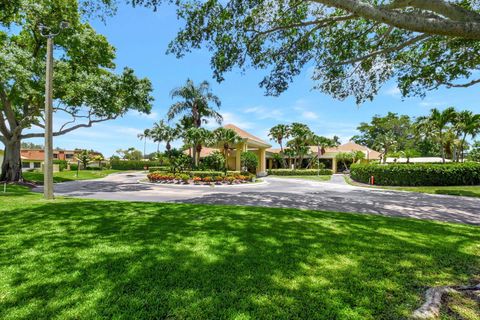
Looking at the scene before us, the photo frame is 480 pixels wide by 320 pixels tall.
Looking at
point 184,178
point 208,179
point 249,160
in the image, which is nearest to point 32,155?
point 249,160

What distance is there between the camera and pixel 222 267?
12.3 feet

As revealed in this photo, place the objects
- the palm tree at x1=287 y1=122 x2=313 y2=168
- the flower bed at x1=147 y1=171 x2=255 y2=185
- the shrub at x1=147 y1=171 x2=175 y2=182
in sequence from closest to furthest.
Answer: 1. the flower bed at x1=147 y1=171 x2=255 y2=185
2. the shrub at x1=147 y1=171 x2=175 y2=182
3. the palm tree at x1=287 y1=122 x2=313 y2=168

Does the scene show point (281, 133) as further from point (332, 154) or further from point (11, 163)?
point (11, 163)

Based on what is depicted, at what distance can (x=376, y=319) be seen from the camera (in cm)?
255

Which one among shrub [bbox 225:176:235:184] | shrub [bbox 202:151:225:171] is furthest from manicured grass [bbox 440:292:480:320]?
shrub [bbox 202:151:225:171]

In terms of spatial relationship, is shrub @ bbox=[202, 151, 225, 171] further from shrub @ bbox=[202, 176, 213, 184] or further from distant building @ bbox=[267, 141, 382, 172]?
distant building @ bbox=[267, 141, 382, 172]

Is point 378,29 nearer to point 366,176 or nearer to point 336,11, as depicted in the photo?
point 336,11

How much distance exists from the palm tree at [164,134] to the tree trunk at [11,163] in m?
16.3

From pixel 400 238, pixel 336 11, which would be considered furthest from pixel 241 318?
pixel 336 11

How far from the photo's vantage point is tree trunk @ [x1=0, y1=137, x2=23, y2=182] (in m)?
19.0

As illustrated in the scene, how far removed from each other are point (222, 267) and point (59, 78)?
58.3 feet

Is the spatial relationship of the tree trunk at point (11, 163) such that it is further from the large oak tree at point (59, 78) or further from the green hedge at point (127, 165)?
the green hedge at point (127, 165)

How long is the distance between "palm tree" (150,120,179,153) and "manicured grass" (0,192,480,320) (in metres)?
28.4

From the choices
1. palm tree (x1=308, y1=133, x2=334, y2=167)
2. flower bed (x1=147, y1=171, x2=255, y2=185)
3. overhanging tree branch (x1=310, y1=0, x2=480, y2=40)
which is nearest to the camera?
overhanging tree branch (x1=310, y1=0, x2=480, y2=40)
